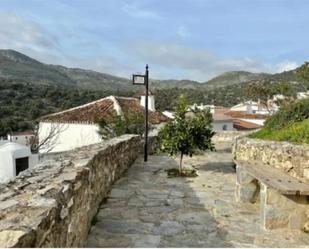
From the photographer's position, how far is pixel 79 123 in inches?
819

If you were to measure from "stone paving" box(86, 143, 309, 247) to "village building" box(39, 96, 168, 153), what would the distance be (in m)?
12.3

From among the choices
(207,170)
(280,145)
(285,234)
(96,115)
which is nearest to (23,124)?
(96,115)

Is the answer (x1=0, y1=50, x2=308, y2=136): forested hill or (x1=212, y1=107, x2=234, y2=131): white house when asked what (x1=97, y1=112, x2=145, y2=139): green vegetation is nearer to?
(x1=0, y1=50, x2=308, y2=136): forested hill

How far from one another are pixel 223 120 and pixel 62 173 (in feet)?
98.0

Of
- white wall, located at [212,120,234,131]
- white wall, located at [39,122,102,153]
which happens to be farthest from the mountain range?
white wall, located at [39,122,102,153]

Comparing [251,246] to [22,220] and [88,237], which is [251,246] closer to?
[88,237]

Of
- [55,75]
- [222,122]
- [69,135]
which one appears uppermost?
[55,75]

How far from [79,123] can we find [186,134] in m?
12.8

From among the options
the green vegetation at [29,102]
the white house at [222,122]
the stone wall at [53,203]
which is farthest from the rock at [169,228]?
the white house at [222,122]

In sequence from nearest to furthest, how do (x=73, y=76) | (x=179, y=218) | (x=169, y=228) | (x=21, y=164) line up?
(x=169, y=228) < (x=179, y=218) < (x=21, y=164) < (x=73, y=76)

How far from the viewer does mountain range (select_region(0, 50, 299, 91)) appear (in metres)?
51.5

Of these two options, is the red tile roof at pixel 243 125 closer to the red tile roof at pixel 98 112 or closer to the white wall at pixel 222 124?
the white wall at pixel 222 124

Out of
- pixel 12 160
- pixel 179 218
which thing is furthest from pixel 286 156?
pixel 12 160

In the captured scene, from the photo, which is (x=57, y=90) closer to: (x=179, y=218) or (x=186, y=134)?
(x=186, y=134)
